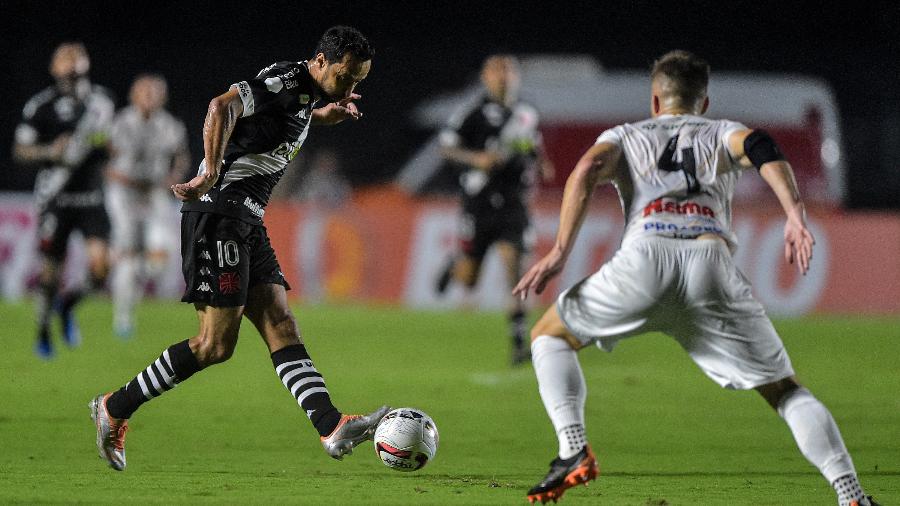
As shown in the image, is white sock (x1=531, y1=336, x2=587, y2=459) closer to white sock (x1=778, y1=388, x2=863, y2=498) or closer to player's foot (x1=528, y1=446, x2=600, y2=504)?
player's foot (x1=528, y1=446, x2=600, y2=504)

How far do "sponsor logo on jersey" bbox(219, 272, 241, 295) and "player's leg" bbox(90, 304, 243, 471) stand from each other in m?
0.08

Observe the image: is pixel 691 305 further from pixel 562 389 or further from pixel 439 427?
pixel 439 427

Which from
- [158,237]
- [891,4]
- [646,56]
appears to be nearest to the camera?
[158,237]

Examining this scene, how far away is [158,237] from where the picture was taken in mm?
14898

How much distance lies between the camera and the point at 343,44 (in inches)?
246

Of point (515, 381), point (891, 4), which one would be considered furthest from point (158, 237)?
point (891, 4)

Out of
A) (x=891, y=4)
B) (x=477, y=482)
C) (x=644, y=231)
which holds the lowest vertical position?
(x=477, y=482)

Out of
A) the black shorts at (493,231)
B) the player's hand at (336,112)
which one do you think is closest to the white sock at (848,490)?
the player's hand at (336,112)

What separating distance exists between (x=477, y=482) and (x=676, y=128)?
183 cm

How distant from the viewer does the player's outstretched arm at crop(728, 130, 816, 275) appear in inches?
198

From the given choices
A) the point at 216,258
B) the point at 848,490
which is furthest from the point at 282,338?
the point at 848,490

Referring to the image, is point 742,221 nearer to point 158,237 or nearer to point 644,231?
point 158,237

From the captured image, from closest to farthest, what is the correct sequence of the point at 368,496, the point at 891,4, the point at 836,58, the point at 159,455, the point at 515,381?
the point at 368,496, the point at 159,455, the point at 515,381, the point at 836,58, the point at 891,4

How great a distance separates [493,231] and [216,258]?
6227mm
